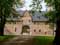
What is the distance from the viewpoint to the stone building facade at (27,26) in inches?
2653

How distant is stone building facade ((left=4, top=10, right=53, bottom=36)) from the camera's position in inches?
2653

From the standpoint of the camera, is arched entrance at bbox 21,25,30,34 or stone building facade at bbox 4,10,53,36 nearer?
arched entrance at bbox 21,25,30,34

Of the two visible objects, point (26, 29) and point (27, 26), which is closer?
point (26, 29)

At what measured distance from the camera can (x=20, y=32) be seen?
67.4m

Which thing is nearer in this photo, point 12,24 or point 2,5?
point 2,5

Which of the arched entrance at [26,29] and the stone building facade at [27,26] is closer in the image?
the arched entrance at [26,29]

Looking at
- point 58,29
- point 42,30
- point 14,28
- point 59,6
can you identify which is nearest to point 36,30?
point 42,30

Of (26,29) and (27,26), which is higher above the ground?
(27,26)

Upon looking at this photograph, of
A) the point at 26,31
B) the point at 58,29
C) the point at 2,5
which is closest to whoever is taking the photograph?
the point at 58,29

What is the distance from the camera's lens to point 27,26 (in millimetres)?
68625

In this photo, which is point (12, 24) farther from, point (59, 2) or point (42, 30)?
point (59, 2)

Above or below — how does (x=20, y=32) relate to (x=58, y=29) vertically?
below

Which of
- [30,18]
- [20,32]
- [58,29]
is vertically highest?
[58,29]

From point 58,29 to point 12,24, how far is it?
64093mm
